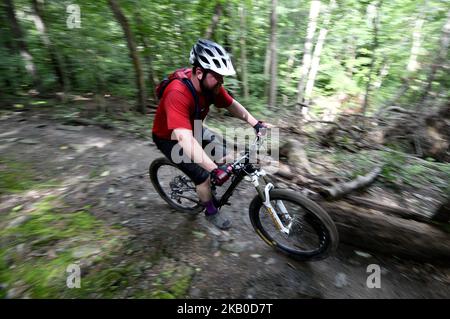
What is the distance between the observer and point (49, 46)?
8281 mm

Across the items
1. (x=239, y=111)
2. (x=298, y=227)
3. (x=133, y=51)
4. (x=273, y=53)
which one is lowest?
(x=298, y=227)

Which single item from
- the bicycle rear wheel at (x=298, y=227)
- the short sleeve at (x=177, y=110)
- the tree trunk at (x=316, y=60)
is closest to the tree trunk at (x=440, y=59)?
the tree trunk at (x=316, y=60)

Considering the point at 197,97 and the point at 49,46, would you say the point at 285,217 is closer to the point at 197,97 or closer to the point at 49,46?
the point at 197,97

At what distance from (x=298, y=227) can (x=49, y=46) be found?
29.6 feet

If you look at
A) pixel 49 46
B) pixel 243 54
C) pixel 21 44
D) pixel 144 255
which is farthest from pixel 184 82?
pixel 243 54

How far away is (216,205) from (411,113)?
7.28 m

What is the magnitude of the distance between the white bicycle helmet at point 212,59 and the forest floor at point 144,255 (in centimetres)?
216

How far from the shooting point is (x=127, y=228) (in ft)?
12.2

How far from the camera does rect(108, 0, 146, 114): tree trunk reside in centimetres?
628

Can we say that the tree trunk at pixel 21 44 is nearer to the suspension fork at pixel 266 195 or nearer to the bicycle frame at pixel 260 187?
the bicycle frame at pixel 260 187

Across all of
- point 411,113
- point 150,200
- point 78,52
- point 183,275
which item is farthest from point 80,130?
point 411,113

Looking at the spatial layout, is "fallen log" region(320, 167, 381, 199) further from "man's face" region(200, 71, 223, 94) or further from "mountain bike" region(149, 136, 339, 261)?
"man's face" region(200, 71, 223, 94)

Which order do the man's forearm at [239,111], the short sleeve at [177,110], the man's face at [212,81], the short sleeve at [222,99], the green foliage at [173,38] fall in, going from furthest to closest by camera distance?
the green foliage at [173,38], the man's forearm at [239,111], the short sleeve at [222,99], the man's face at [212,81], the short sleeve at [177,110]

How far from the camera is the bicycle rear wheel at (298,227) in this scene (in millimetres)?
2816
